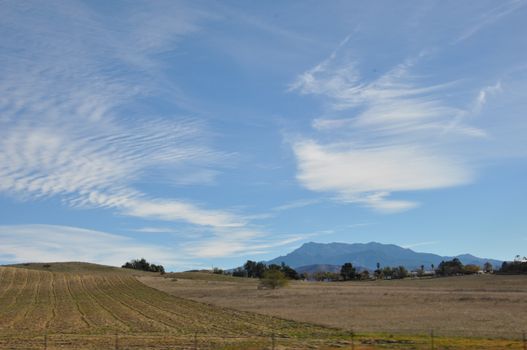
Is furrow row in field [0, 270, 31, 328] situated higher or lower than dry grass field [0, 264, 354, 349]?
higher

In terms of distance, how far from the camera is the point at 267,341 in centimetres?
5034

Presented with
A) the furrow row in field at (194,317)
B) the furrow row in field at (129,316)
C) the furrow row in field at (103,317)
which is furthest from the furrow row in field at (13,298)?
the furrow row in field at (194,317)

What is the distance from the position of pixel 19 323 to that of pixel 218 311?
28.3 m

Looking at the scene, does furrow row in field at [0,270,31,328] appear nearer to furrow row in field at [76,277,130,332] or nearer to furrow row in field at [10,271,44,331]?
furrow row in field at [10,271,44,331]

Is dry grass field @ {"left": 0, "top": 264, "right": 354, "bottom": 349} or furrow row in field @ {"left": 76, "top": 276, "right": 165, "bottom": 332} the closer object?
dry grass field @ {"left": 0, "top": 264, "right": 354, "bottom": 349}

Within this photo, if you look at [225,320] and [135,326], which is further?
[225,320]

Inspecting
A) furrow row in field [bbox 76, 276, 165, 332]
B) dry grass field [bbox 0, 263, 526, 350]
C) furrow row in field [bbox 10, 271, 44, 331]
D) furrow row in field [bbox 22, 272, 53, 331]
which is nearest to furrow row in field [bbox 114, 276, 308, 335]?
dry grass field [bbox 0, 263, 526, 350]

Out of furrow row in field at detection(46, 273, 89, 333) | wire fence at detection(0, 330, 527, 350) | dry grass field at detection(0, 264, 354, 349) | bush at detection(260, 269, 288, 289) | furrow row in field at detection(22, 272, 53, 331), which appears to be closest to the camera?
wire fence at detection(0, 330, 527, 350)

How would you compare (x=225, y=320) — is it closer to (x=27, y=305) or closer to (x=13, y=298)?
(x=27, y=305)

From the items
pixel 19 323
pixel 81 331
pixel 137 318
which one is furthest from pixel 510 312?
pixel 19 323

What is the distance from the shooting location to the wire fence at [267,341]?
46.6 metres

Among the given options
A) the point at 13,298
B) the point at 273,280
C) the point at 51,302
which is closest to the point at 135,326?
the point at 51,302

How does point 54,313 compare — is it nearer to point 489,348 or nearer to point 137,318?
point 137,318

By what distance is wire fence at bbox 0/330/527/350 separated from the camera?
4662 centimetres
